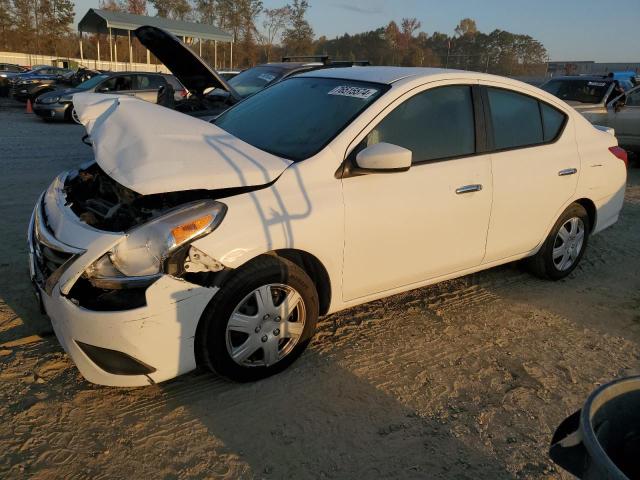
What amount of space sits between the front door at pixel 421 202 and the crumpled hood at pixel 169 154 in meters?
0.62

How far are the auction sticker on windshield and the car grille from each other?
1982 millimetres

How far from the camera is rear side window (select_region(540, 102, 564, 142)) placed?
4.37 m

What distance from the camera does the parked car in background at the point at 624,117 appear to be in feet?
33.6

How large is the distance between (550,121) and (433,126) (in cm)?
137

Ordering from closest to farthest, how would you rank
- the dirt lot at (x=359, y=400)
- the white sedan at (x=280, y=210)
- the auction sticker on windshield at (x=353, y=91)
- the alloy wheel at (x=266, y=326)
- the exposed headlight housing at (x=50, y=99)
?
the dirt lot at (x=359, y=400) < the white sedan at (x=280, y=210) < the alloy wheel at (x=266, y=326) < the auction sticker on windshield at (x=353, y=91) < the exposed headlight housing at (x=50, y=99)

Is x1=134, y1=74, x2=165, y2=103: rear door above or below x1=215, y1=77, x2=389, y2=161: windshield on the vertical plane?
below

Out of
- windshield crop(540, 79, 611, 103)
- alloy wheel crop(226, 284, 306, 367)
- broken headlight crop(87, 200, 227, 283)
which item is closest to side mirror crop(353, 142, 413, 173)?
alloy wheel crop(226, 284, 306, 367)

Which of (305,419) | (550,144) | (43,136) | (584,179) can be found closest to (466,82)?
(550,144)

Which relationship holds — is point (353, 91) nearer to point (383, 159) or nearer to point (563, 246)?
point (383, 159)

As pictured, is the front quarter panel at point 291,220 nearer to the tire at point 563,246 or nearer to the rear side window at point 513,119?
the rear side window at point 513,119

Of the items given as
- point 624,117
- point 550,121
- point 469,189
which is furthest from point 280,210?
point 624,117

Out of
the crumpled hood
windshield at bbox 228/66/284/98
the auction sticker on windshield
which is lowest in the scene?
the crumpled hood

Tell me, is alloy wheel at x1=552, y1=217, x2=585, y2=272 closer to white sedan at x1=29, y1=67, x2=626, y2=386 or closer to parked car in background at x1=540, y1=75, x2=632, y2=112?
white sedan at x1=29, y1=67, x2=626, y2=386

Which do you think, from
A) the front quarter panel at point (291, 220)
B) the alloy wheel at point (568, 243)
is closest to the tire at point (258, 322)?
the front quarter panel at point (291, 220)
